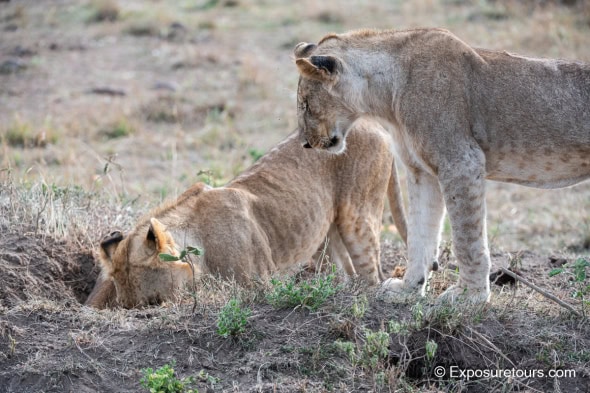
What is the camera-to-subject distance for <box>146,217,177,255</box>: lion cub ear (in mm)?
5418

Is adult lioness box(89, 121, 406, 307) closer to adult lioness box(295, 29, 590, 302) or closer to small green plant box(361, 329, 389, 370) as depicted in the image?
adult lioness box(295, 29, 590, 302)

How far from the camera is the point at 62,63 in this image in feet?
49.3

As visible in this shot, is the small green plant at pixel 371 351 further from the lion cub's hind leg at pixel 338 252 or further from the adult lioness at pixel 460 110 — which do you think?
the lion cub's hind leg at pixel 338 252

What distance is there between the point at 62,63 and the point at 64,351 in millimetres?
10950

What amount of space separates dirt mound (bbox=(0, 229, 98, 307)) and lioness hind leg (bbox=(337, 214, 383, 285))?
188 centimetres

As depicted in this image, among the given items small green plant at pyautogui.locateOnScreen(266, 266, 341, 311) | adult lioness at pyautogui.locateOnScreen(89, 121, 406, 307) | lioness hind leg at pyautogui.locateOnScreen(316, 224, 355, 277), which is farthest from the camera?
lioness hind leg at pyautogui.locateOnScreen(316, 224, 355, 277)

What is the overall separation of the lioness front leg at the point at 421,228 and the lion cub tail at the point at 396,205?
810 millimetres

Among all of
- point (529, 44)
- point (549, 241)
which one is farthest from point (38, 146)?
point (529, 44)

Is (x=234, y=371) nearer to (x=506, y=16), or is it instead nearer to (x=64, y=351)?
(x=64, y=351)

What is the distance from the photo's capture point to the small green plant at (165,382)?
4363mm

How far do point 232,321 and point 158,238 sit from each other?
0.84 meters

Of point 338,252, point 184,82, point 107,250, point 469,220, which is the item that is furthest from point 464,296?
point 184,82

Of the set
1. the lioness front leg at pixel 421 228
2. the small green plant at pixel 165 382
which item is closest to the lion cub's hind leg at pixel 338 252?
the lioness front leg at pixel 421 228

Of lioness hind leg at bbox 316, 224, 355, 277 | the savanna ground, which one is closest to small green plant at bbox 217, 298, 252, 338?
the savanna ground
